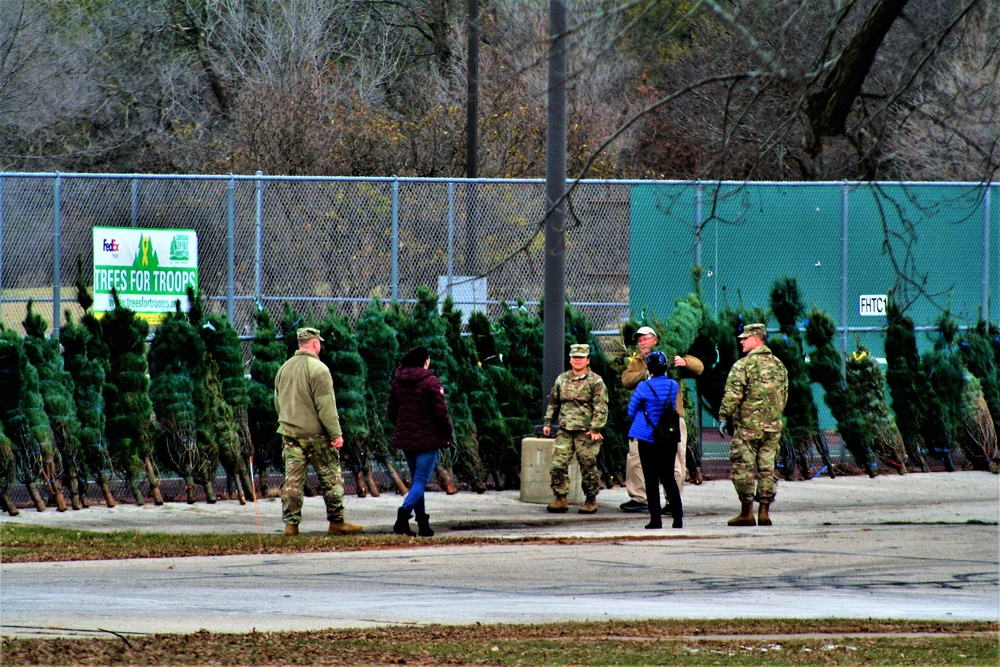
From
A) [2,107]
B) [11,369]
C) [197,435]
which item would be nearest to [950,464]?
[197,435]

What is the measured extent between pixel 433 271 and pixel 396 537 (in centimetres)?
610

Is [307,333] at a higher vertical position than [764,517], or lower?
higher

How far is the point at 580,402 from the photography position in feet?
40.7

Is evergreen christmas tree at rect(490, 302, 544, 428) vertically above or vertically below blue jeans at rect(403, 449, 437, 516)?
above

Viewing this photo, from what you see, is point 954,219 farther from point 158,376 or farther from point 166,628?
point 166,628

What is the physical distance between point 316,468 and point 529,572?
2.52 meters

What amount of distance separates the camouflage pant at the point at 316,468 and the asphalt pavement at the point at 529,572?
0.46 metres

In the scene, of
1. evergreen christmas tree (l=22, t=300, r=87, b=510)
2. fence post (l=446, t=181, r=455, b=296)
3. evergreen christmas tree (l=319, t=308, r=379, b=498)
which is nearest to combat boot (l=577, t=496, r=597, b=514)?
evergreen christmas tree (l=319, t=308, r=379, b=498)

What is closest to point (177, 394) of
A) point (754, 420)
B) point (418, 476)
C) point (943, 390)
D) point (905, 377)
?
point (418, 476)

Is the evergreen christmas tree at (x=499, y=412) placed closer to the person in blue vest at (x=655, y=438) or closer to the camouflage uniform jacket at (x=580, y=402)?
the camouflage uniform jacket at (x=580, y=402)

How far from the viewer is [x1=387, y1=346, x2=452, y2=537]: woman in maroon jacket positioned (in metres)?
11.0

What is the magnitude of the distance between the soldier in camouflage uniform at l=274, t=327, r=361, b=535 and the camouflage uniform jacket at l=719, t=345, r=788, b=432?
340cm

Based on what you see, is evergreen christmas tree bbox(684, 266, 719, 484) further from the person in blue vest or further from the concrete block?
the person in blue vest

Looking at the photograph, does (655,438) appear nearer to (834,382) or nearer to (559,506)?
(559,506)
